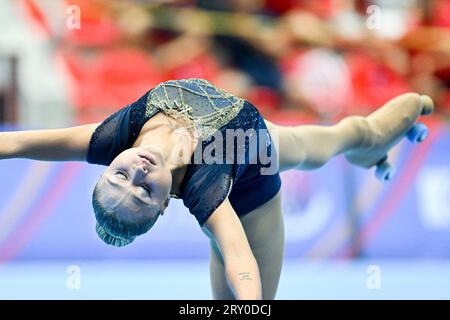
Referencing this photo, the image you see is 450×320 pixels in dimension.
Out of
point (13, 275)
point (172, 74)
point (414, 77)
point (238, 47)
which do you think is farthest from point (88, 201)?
point (414, 77)

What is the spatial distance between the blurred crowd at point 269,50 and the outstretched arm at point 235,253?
2.53 metres

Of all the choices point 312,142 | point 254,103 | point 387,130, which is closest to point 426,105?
point 387,130

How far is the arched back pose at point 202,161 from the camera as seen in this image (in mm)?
2221

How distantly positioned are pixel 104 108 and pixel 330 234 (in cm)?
148

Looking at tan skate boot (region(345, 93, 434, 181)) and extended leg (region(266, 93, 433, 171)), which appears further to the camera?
tan skate boot (region(345, 93, 434, 181))

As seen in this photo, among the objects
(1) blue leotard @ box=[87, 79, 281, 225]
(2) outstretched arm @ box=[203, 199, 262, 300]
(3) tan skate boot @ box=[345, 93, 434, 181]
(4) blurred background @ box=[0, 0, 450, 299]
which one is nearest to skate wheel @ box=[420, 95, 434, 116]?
(3) tan skate boot @ box=[345, 93, 434, 181]

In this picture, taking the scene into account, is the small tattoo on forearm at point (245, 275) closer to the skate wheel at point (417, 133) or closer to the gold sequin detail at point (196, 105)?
the gold sequin detail at point (196, 105)

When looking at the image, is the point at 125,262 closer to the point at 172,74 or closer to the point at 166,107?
the point at 172,74

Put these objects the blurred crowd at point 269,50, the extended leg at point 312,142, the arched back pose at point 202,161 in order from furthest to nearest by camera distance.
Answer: the blurred crowd at point 269,50, the extended leg at point 312,142, the arched back pose at point 202,161

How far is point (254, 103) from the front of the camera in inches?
200

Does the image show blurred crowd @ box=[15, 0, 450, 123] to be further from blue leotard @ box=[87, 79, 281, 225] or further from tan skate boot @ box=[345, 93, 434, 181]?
blue leotard @ box=[87, 79, 281, 225]

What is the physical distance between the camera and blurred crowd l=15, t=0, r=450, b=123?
5.00m

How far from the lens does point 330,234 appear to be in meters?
4.63

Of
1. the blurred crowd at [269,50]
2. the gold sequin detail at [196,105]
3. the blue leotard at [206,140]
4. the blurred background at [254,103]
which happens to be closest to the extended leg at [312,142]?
the blue leotard at [206,140]
